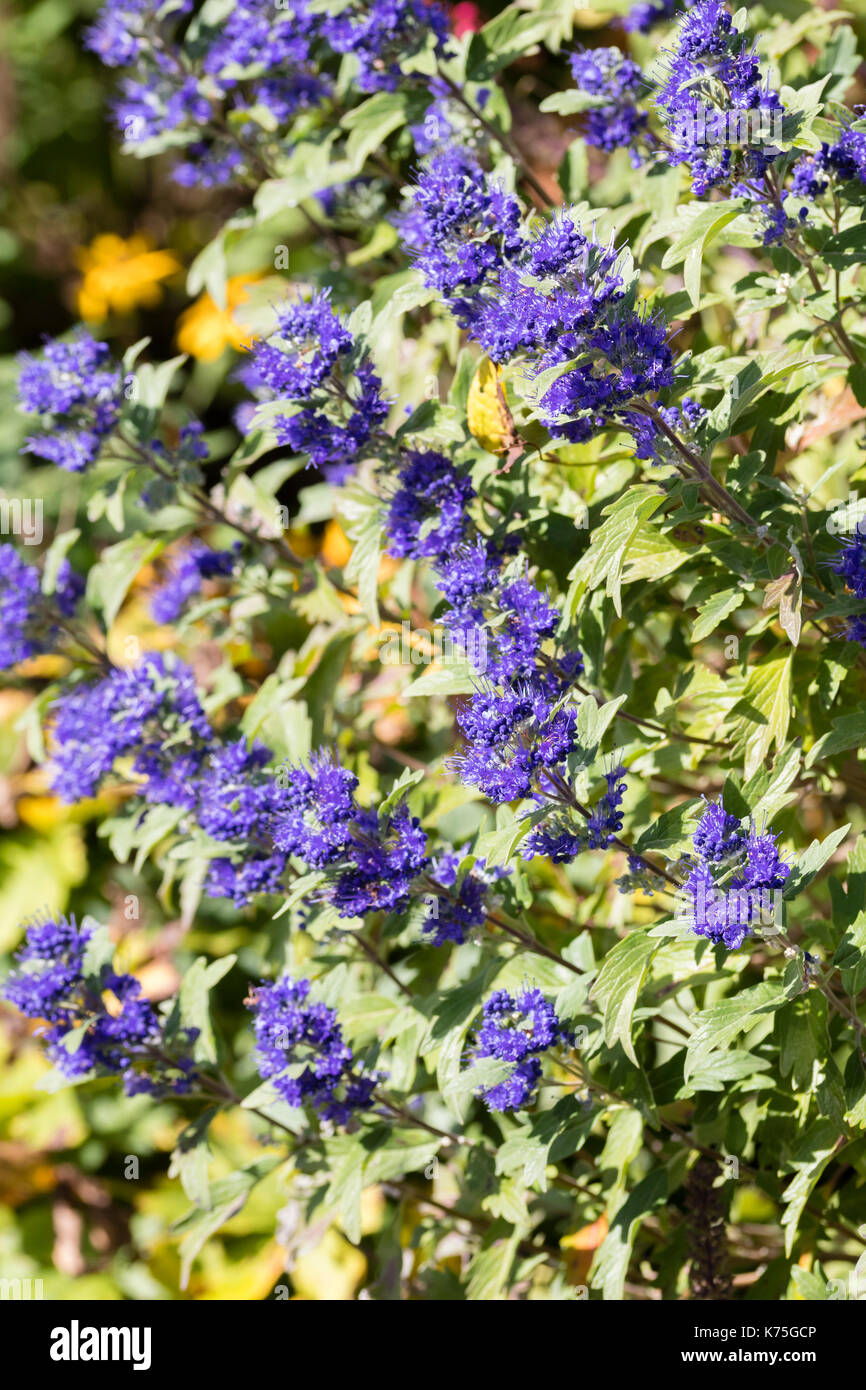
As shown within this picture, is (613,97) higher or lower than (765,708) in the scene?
higher

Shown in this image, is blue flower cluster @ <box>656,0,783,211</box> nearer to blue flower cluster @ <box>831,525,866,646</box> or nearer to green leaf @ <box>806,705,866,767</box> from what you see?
blue flower cluster @ <box>831,525,866,646</box>

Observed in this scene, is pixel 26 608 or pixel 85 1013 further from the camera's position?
pixel 26 608

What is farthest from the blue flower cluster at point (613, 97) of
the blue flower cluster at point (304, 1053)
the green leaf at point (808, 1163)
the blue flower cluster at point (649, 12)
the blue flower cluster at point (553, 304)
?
the green leaf at point (808, 1163)

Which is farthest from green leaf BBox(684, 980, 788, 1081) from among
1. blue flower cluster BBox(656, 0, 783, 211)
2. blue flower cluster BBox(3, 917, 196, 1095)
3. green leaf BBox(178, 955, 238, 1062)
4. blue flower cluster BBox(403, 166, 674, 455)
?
blue flower cluster BBox(656, 0, 783, 211)

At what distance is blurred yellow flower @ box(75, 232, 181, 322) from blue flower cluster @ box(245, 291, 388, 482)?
3.97m

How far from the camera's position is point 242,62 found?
304cm

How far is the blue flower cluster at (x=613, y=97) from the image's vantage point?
2.62 meters

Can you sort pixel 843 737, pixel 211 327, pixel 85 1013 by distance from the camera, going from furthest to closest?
pixel 211 327 < pixel 85 1013 < pixel 843 737

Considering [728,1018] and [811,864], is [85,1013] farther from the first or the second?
[811,864]

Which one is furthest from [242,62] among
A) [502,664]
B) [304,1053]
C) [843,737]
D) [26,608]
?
[304,1053]

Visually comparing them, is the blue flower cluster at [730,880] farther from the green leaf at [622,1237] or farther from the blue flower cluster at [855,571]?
the green leaf at [622,1237]

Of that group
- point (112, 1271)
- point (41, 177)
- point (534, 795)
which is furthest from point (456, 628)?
point (41, 177)

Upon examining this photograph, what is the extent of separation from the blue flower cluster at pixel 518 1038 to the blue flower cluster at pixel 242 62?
6.50ft

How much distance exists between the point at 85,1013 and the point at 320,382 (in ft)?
4.29
